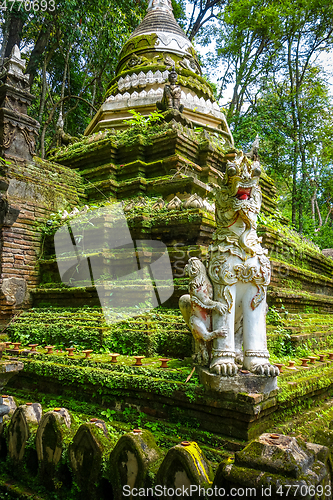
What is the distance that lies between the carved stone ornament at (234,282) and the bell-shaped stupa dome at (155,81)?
6.63 m

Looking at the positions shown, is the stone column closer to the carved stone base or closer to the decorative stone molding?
the decorative stone molding

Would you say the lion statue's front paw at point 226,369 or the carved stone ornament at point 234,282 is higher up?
the carved stone ornament at point 234,282

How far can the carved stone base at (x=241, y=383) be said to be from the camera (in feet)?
8.47

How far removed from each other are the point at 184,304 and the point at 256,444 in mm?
1390

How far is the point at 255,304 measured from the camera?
2928mm

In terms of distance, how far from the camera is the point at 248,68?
1948 centimetres

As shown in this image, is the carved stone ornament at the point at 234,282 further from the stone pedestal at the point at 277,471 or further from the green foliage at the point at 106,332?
the green foliage at the point at 106,332

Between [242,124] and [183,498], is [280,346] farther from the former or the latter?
[242,124]

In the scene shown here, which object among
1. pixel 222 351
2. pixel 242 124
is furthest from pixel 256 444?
pixel 242 124

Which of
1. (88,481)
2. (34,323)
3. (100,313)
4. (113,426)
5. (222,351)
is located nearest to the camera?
(88,481)

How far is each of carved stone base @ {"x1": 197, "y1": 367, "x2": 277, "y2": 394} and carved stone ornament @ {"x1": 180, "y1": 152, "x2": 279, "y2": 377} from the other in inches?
6.7

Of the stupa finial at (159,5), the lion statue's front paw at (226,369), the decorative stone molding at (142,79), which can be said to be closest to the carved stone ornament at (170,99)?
the decorative stone molding at (142,79)

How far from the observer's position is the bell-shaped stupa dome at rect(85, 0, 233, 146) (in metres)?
10.1

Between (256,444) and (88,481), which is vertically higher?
(256,444)
